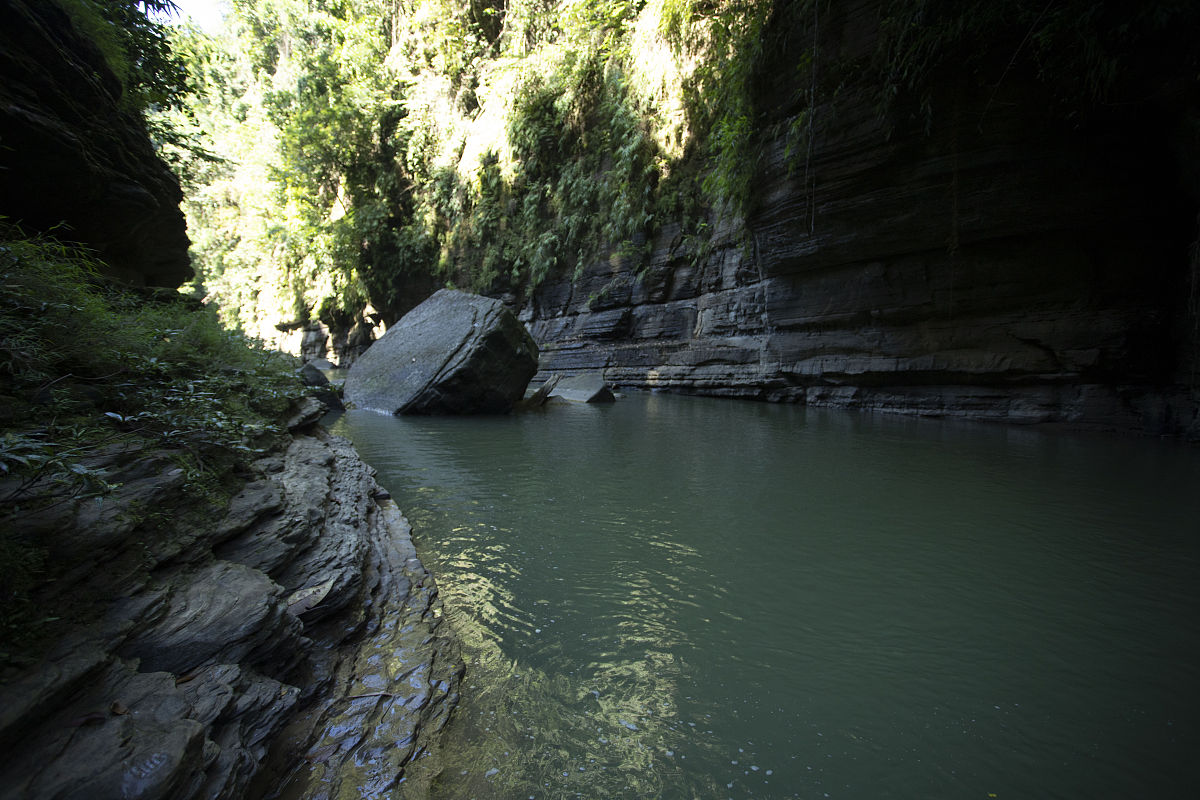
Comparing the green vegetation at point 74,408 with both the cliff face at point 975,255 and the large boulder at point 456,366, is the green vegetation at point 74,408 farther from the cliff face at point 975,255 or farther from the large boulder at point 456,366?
the cliff face at point 975,255

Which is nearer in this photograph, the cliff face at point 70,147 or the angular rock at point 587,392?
the cliff face at point 70,147

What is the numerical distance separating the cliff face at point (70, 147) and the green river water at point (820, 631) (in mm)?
3309

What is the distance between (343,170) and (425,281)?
533 centimetres

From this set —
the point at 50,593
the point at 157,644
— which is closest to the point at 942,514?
the point at 157,644

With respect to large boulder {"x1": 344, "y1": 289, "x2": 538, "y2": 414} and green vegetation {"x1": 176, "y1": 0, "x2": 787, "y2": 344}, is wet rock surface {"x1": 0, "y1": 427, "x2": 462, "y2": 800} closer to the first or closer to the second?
large boulder {"x1": 344, "y1": 289, "x2": 538, "y2": 414}

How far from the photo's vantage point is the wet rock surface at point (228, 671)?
1064 millimetres

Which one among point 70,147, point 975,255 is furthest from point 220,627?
point 975,255

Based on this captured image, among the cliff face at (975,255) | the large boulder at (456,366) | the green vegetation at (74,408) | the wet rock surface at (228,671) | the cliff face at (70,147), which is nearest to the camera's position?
the wet rock surface at (228,671)

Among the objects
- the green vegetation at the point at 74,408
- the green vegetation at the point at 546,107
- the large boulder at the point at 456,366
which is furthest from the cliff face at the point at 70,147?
the green vegetation at the point at 546,107

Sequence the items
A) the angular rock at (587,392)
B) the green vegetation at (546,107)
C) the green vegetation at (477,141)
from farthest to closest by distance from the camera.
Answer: the green vegetation at (477,141)
the angular rock at (587,392)
the green vegetation at (546,107)

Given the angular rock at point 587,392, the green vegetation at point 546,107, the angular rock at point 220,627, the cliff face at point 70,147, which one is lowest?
the angular rock at point 220,627

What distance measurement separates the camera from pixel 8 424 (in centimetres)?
180

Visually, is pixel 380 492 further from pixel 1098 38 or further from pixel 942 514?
pixel 1098 38

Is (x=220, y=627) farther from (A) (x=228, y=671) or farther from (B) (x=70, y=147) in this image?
(B) (x=70, y=147)
